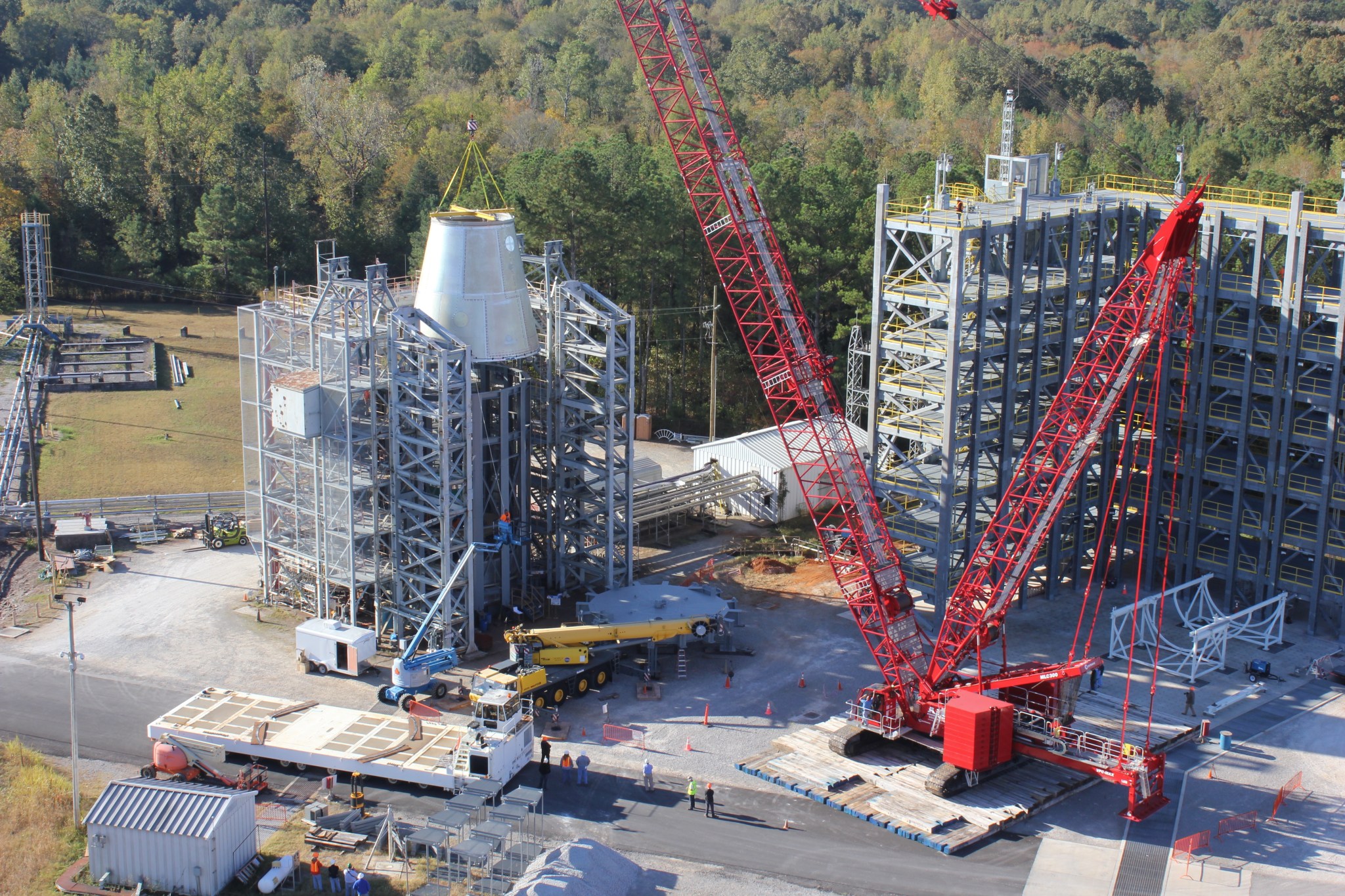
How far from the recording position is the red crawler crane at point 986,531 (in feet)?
154

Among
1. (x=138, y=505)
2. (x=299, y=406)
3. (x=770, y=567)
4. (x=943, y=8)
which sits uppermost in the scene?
(x=943, y=8)

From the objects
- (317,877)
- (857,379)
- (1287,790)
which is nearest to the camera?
(317,877)

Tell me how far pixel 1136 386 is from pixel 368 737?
3530 centimetres

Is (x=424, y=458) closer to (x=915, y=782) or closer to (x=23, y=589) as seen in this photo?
(x=23, y=589)

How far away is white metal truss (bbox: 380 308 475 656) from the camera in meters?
54.7

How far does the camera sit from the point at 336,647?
54688 mm

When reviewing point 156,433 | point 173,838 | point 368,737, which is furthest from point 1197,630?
point 156,433

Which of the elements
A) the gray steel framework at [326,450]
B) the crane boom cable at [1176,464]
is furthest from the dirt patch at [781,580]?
the gray steel framework at [326,450]

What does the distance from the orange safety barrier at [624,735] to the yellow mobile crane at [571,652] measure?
8.20ft

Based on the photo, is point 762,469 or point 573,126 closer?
point 762,469

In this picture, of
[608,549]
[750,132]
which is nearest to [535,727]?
[608,549]

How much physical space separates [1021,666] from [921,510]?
1274 cm

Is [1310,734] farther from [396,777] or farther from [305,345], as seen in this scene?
[305,345]

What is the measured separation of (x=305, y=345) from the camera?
59.8 metres
